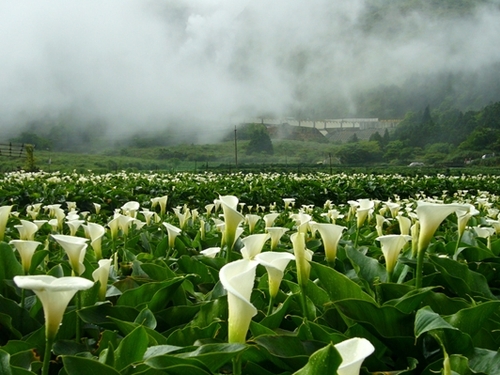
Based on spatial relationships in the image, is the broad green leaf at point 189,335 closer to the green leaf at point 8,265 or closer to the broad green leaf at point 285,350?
the broad green leaf at point 285,350

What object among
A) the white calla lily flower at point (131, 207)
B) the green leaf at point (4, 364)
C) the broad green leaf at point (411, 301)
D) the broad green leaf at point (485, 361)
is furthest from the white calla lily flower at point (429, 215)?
the white calla lily flower at point (131, 207)

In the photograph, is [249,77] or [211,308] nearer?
[211,308]

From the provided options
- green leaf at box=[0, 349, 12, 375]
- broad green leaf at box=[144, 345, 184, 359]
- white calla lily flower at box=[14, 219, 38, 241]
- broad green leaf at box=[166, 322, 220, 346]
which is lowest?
broad green leaf at box=[166, 322, 220, 346]

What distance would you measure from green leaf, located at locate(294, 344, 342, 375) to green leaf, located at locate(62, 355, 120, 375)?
0.35m

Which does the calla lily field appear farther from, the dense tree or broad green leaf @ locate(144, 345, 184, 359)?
the dense tree

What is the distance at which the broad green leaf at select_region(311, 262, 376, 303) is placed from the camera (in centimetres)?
130

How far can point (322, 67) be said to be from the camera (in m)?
199

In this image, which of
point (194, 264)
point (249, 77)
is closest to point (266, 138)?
point (194, 264)

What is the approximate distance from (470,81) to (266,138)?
9230 cm

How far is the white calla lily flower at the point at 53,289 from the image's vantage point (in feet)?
2.60

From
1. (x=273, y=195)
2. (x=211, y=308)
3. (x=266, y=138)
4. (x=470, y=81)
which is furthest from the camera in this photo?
(x=470, y=81)

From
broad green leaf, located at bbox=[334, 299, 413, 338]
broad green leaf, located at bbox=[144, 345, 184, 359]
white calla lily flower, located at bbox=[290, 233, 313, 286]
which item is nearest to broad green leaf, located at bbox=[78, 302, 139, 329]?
broad green leaf, located at bbox=[144, 345, 184, 359]

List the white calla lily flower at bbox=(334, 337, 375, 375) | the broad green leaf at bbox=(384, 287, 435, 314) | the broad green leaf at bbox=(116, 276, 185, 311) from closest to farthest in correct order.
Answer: the white calla lily flower at bbox=(334, 337, 375, 375) → the broad green leaf at bbox=(384, 287, 435, 314) → the broad green leaf at bbox=(116, 276, 185, 311)

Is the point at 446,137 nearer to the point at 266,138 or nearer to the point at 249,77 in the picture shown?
the point at 266,138
